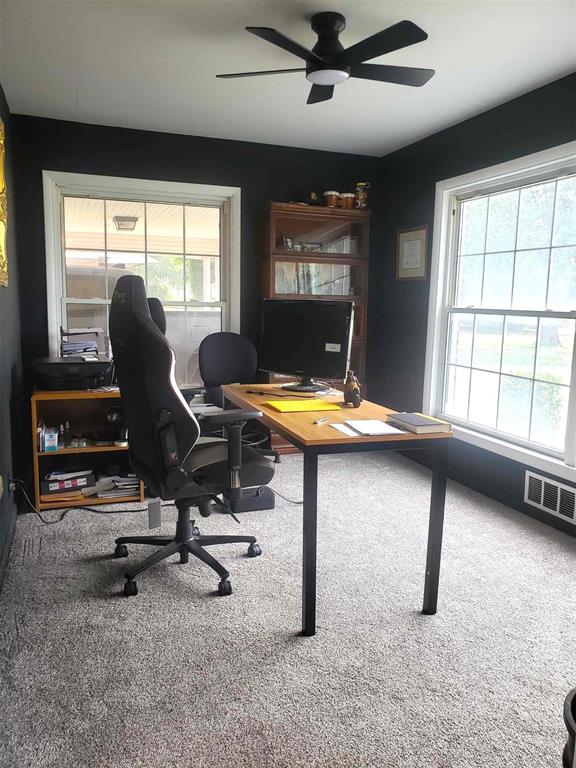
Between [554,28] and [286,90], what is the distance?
144 cm

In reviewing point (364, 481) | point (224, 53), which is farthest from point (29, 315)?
point (364, 481)

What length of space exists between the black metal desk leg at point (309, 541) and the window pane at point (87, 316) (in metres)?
2.72

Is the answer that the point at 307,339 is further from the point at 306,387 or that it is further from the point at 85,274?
the point at 85,274

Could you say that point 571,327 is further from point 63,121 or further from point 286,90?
point 63,121

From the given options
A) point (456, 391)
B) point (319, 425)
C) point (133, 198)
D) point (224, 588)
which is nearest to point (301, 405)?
point (319, 425)

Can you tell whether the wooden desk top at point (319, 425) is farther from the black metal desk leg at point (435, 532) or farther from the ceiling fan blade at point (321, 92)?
the ceiling fan blade at point (321, 92)

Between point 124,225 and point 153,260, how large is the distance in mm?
329

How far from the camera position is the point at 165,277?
437 centimetres

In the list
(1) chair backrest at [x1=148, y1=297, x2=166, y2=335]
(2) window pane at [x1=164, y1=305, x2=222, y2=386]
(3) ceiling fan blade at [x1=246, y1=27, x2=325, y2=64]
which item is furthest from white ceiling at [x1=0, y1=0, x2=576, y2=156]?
(2) window pane at [x1=164, y1=305, x2=222, y2=386]

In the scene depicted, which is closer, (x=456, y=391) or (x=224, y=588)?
(x=224, y=588)

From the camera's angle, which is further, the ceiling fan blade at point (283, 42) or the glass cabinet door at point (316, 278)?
the glass cabinet door at point (316, 278)

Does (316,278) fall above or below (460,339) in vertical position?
above

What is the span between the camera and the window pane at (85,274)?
4125mm

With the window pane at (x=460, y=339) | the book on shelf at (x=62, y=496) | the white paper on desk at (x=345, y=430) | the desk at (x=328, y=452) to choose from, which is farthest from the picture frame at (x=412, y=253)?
the book on shelf at (x=62, y=496)
